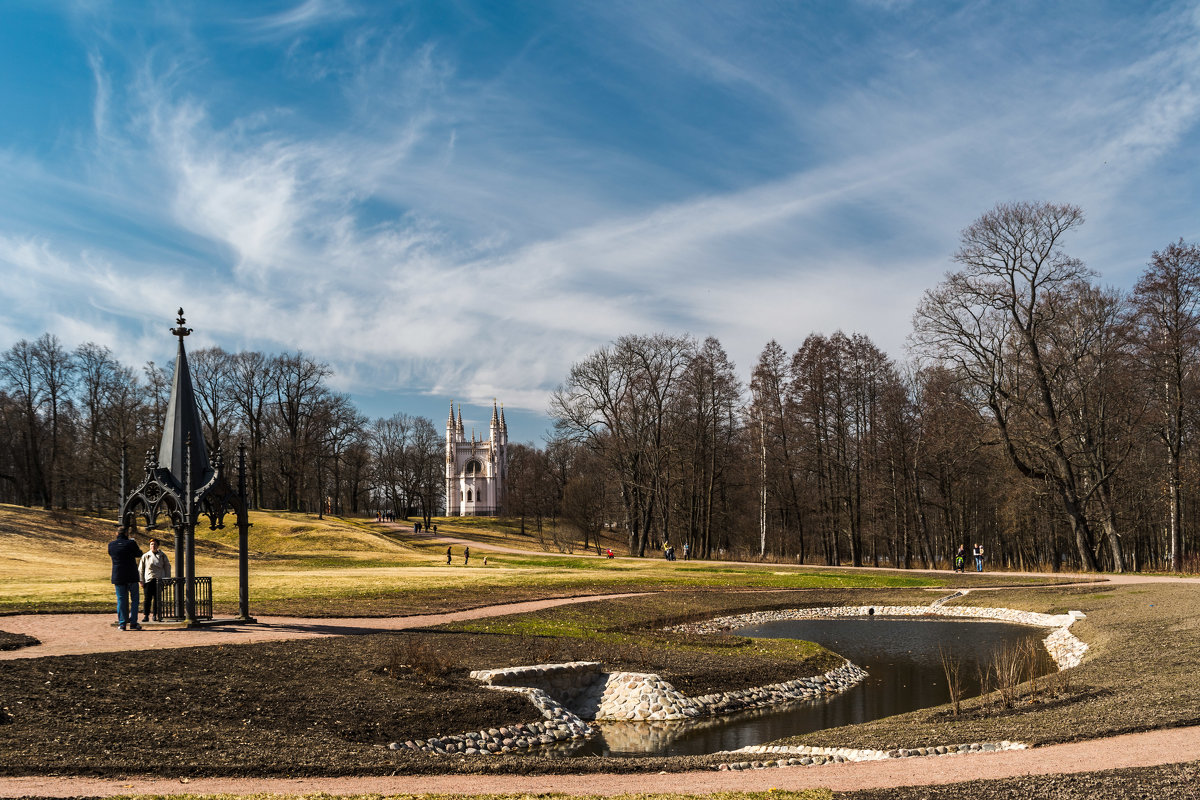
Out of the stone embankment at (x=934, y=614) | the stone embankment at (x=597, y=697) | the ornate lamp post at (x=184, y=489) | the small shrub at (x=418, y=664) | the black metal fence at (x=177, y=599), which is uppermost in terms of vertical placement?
the ornate lamp post at (x=184, y=489)

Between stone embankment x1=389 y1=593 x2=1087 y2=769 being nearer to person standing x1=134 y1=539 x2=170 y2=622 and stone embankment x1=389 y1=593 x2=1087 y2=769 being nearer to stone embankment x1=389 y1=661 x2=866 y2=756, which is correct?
stone embankment x1=389 y1=661 x2=866 y2=756

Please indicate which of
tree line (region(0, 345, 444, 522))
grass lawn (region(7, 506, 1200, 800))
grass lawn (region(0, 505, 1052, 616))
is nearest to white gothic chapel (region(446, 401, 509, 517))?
tree line (region(0, 345, 444, 522))

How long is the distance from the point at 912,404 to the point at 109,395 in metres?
60.4

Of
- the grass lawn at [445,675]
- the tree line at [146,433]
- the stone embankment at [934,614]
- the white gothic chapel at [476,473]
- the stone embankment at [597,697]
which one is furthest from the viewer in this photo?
the white gothic chapel at [476,473]

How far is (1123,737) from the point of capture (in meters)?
10.1

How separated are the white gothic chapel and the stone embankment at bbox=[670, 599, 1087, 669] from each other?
102731mm

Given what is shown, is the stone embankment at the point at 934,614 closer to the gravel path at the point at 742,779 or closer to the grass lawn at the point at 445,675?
the grass lawn at the point at 445,675

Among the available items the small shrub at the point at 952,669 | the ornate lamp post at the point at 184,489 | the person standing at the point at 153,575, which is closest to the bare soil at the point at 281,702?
the person standing at the point at 153,575

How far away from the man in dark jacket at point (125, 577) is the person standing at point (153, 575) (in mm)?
650

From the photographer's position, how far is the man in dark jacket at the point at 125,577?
1741cm

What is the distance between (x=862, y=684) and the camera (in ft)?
63.6

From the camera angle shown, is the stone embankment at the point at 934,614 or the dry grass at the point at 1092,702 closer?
the dry grass at the point at 1092,702

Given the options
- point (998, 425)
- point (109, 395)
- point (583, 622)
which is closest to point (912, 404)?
point (998, 425)

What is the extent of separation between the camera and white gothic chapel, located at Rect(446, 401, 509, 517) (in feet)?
431
